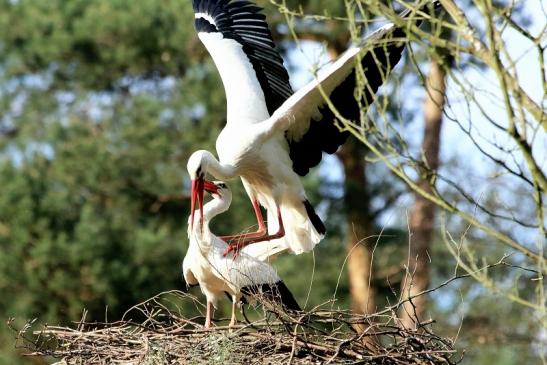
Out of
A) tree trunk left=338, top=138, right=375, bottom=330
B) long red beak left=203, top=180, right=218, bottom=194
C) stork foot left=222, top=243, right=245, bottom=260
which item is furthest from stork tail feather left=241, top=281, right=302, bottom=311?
tree trunk left=338, top=138, right=375, bottom=330

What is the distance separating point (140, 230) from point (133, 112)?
5.20 ft

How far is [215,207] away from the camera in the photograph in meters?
7.59

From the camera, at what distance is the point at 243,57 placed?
28.9 ft

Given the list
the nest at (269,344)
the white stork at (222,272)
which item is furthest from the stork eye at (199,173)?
the nest at (269,344)

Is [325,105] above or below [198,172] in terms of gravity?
above

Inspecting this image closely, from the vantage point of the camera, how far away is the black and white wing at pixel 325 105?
757 cm

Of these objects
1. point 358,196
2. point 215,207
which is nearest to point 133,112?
point 358,196

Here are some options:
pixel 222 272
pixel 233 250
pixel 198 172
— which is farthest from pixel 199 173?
pixel 222 272

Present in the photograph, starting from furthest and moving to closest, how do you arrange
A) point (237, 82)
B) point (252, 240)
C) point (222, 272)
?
point (237, 82) → point (252, 240) → point (222, 272)

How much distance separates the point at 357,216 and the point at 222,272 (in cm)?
728

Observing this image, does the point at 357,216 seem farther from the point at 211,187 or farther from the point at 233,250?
the point at 233,250

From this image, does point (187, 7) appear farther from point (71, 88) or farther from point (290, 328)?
point (290, 328)

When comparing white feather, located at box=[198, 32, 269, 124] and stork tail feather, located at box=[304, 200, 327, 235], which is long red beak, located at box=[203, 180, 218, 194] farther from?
stork tail feather, located at box=[304, 200, 327, 235]

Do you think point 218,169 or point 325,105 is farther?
point 325,105
